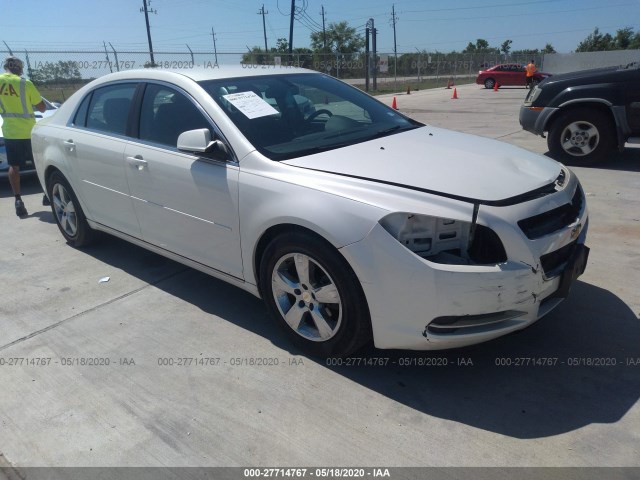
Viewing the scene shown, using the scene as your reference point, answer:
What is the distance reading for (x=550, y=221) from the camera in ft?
9.30

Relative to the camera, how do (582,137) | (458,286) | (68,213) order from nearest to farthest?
(458,286)
(68,213)
(582,137)

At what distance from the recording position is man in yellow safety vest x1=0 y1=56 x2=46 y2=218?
6.17 metres

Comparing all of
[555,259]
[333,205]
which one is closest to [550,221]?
[555,259]

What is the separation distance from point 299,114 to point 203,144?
0.83 metres

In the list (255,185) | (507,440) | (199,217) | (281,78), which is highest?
(281,78)

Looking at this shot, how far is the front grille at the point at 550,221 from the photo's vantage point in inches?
104

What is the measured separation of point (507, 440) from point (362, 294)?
3.19ft

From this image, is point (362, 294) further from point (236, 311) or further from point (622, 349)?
point (622, 349)

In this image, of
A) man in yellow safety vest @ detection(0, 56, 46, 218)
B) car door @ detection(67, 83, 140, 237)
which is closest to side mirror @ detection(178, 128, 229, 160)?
car door @ detection(67, 83, 140, 237)

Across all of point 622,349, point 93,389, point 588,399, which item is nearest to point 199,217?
point 93,389

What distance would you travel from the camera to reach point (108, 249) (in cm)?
519

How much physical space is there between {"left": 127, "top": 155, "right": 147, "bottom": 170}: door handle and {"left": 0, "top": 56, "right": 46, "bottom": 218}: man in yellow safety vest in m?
3.26

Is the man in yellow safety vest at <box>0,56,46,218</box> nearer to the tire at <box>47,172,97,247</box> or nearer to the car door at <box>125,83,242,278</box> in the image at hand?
the tire at <box>47,172,97,247</box>

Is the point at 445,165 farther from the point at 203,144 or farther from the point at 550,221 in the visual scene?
the point at 203,144
